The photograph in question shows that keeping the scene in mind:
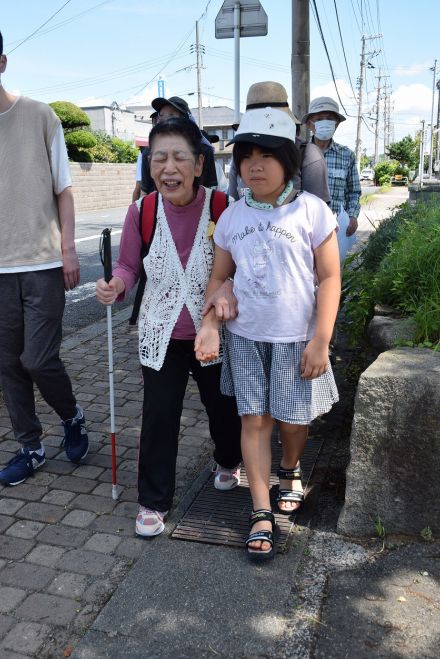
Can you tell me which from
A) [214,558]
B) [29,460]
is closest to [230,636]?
[214,558]

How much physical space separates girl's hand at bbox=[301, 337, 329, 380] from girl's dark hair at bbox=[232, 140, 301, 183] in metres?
0.71

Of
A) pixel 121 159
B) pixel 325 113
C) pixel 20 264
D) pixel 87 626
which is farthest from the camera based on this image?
pixel 121 159

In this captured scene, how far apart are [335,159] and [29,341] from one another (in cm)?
325

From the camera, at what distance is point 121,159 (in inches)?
1221

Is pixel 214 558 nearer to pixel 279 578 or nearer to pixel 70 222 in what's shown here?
pixel 279 578

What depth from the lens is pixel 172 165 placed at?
A: 8.87ft

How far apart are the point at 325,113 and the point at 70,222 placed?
269cm

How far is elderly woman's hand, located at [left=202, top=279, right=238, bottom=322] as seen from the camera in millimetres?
2711

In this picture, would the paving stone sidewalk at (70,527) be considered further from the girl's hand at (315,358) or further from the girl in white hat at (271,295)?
the girl's hand at (315,358)

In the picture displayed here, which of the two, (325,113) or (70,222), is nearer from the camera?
(70,222)

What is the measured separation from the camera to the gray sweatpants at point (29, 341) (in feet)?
10.7

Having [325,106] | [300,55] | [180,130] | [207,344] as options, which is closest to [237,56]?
[300,55]

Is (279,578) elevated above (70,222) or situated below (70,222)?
below

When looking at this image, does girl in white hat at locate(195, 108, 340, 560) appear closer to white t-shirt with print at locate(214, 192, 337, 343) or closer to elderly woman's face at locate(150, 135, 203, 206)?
white t-shirt with print at locate(214, 192, 337, 343)
